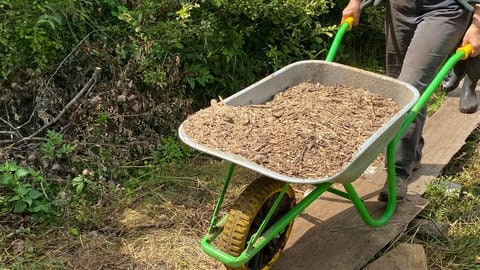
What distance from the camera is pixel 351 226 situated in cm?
315

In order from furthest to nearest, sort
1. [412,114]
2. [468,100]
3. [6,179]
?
[468,100] → [6,179] → [412,114]

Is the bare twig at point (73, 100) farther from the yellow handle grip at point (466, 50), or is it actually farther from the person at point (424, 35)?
the yellow handle grip at point (466, 50)

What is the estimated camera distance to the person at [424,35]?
3.00 metres

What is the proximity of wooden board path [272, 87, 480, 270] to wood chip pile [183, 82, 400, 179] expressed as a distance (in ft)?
2.50

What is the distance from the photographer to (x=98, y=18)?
3.67 metres

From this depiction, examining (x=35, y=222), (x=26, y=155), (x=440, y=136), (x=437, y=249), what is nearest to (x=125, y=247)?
(x=35, y=222)

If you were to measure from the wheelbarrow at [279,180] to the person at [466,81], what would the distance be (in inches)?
48.9

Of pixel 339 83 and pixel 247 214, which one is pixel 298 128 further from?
pixel 339 83

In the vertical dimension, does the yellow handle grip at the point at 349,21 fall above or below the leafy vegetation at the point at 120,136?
above

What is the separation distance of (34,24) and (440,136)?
274 cm

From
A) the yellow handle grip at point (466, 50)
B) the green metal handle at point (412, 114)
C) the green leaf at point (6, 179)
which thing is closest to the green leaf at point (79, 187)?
the green leaf at point (6, 179)

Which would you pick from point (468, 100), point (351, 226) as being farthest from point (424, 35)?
point (468, 100)

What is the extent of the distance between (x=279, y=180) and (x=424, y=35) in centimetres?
139

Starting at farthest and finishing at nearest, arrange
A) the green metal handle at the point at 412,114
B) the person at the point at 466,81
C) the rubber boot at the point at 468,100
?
the rubber boot at the point at 468,100 → the person at the point at 466,81 → the green metal handle at the point at 412,114
